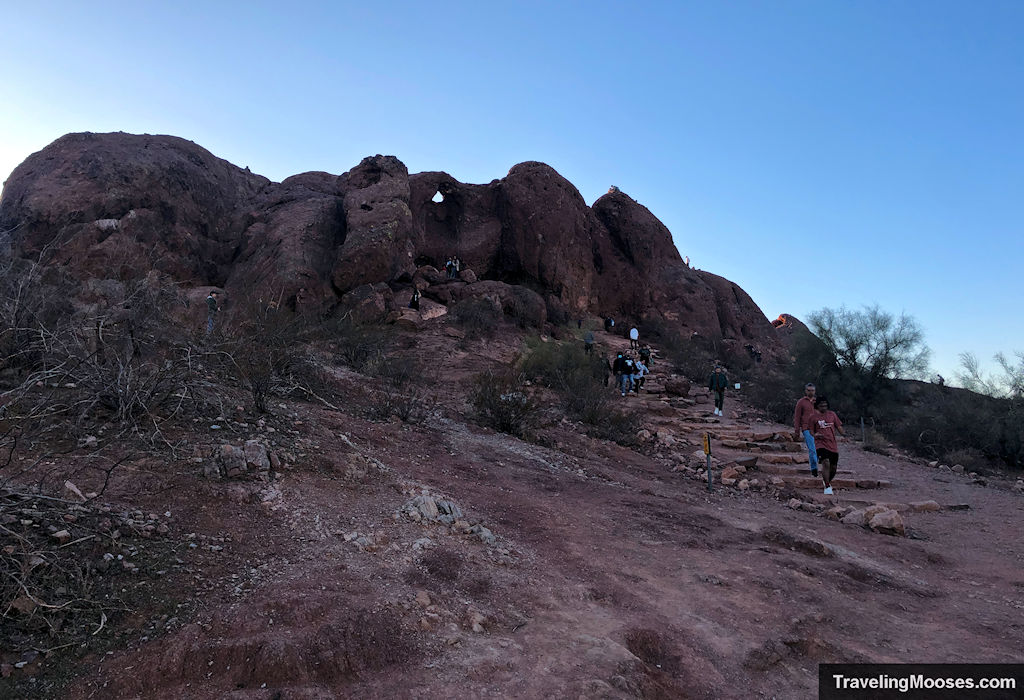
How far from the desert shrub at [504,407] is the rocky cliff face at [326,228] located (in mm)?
8734

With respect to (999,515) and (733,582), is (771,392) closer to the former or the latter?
(999,515)

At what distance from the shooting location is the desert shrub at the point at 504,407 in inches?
377

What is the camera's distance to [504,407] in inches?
381

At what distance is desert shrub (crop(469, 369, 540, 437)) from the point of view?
31.4 ft

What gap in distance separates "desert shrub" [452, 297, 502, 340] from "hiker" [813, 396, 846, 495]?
35.5 feet

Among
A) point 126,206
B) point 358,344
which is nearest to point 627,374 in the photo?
point 358,344

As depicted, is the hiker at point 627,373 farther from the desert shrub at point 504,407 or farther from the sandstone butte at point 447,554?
the desert shrub at point 504,407

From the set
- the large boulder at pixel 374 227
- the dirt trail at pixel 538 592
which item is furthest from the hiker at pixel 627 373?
the large boulder at pixel 374 227

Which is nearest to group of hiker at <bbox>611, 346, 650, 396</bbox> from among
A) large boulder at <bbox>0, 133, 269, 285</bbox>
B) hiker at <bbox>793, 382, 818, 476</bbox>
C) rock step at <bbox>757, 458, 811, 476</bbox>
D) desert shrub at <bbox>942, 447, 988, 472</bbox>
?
rock step at <bbox>757, 458, 811, 476</bbox>

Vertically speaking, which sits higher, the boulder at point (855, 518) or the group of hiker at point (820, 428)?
the group of hiker at point (820, 428)

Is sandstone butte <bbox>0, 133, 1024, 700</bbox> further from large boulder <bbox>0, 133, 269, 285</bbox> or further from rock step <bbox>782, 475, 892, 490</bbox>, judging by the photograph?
large boulder <bbox>0, 133, 269, 285</bbox>

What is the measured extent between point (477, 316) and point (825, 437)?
1197 cm

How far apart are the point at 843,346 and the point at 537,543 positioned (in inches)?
656

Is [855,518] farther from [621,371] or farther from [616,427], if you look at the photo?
[621,371]
